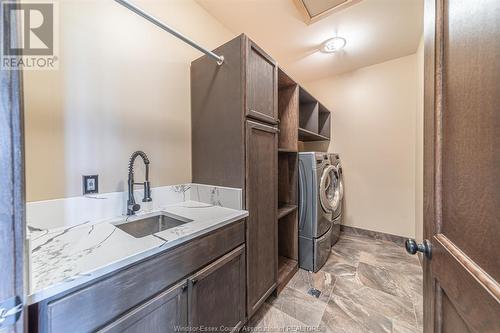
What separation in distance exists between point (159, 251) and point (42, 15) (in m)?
1.35

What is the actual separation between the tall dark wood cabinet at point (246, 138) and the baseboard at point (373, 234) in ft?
6.57

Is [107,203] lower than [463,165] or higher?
lower

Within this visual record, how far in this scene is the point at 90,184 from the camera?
44.2 inches

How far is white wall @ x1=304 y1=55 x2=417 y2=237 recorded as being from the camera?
262 cm

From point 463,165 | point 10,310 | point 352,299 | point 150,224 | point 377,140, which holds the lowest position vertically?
point 352,299

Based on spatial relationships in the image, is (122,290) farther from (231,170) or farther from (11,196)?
(231,170)

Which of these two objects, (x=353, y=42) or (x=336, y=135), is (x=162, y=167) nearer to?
(x=353, y=42)

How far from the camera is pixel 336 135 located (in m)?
3.20

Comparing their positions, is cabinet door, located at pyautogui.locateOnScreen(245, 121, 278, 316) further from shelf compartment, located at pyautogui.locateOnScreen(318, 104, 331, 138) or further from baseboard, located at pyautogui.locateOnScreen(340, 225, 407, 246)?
baseboard, located at pyautogui.locateOnScreen(340, 225, 407, 246)

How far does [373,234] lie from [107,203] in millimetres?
3365

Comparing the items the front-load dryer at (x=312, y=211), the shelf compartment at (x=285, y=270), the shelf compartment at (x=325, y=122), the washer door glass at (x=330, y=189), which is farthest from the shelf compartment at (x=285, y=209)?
the shelf compartment at (x=325, y=122)

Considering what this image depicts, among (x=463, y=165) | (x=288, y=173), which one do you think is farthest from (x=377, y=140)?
(x=463, y=165)

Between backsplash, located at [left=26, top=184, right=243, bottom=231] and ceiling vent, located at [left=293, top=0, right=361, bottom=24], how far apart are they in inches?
67.9

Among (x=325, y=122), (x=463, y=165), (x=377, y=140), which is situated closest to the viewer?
(x=463, y=165)
